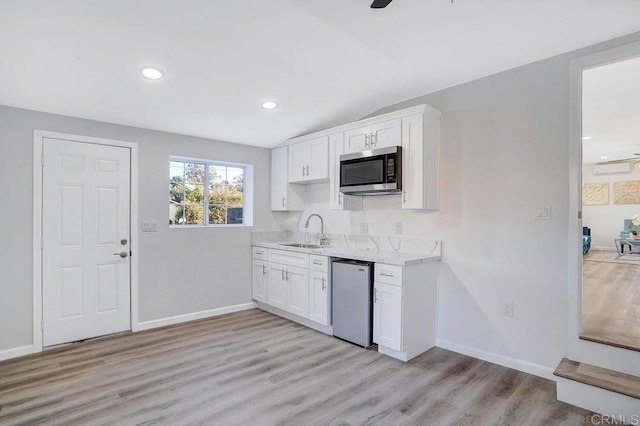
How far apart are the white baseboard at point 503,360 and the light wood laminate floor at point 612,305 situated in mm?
435

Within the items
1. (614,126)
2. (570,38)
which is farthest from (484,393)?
(614,126)

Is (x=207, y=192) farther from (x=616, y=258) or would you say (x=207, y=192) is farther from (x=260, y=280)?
(x=616, y=258)

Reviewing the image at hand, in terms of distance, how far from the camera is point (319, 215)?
468 centimetres

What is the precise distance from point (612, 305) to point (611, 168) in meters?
7.54

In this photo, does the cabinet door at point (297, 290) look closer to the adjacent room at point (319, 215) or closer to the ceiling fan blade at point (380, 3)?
the adjacent room at point (319, 215)

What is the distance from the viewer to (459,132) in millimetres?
3266

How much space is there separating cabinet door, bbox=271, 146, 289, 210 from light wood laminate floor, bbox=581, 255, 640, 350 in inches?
140

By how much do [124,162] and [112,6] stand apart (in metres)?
2.03

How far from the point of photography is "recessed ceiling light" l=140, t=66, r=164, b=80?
2.79 meters

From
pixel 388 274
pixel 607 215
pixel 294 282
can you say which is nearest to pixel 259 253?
pixel 294 282

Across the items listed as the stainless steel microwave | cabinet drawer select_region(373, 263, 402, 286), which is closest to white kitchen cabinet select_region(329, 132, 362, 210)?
the stainless steel microwave

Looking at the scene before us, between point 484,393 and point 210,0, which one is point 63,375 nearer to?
point 210,0

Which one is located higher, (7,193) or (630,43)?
(630,43)

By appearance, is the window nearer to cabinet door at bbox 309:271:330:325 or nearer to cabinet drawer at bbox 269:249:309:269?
cabinet drawer at bbox 269:249:309:269
